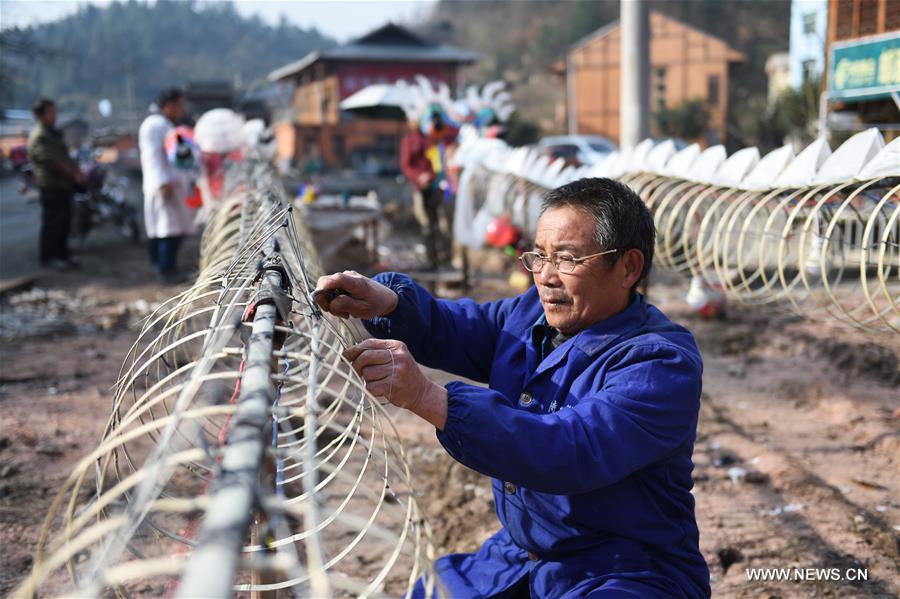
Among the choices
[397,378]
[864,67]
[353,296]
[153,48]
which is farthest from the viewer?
[153,48]

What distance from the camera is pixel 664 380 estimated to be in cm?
144

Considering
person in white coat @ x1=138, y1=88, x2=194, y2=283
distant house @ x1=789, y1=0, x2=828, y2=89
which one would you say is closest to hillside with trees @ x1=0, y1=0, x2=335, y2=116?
distant house @ x1=789, y1=0, x2=828, y2=89

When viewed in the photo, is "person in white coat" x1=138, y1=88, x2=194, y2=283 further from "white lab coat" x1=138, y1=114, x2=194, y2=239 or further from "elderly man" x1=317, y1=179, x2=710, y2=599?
"elderly man" x1=317, y1=179, x2=710, y2=599

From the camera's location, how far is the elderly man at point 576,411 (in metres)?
1.33

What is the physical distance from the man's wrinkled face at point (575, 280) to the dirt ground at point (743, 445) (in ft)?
4.63

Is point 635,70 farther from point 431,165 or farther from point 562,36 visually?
point 562,36

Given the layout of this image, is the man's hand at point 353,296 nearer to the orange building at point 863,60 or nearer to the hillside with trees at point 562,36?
the orange building at point 863,60

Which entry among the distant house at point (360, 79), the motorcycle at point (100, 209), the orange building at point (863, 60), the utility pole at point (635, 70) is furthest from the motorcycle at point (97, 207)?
the distant house at point (360, 79)

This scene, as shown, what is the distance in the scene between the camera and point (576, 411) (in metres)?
1.39

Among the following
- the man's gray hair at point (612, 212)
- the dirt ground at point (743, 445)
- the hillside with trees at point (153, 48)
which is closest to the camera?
the man's gray hair at point (612, 212)

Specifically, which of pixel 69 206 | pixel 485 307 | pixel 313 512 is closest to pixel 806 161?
pixel 485 307

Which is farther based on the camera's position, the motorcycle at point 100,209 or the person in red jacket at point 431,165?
the motorcycle at point 100,209

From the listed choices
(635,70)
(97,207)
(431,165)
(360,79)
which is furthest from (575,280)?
(360,79)

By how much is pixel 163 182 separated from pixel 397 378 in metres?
5.86
